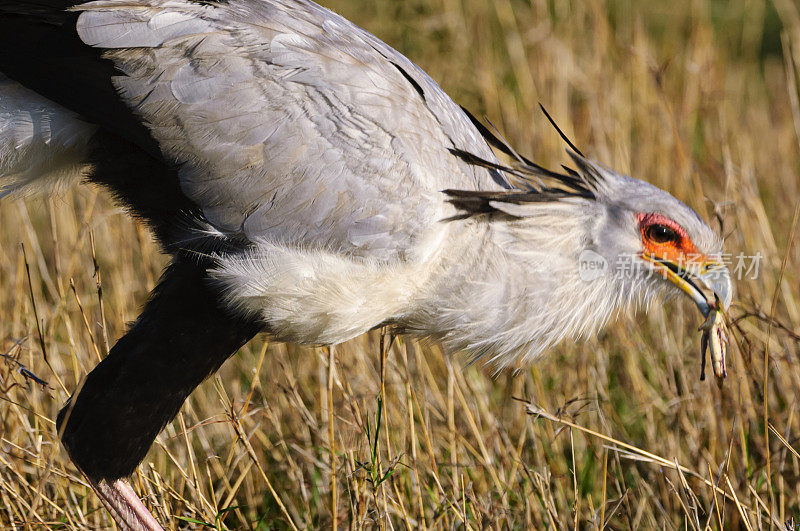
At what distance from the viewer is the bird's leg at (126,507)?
2600mm

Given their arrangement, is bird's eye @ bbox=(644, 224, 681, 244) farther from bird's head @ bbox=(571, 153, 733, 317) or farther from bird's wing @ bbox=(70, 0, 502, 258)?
bird's wing @ bbox=(70, 0, 502, 258)

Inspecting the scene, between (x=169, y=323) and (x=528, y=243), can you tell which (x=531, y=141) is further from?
(x=169, y=323)

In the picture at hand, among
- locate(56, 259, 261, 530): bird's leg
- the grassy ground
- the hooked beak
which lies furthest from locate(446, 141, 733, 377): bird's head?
locate(56, 259, 261, 530): bird's leg

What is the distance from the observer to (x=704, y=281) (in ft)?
8.43

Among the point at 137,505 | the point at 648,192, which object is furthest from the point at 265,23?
the point at 137,505

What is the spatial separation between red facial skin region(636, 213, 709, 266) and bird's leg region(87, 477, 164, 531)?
5.80 ft

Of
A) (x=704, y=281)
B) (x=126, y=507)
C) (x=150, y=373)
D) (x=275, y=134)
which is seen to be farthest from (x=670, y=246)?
(x=126, y=507)

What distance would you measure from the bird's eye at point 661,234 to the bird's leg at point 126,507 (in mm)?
1787

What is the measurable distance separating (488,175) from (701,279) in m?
0.74

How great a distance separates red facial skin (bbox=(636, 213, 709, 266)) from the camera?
2596mm

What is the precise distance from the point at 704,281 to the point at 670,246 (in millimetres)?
149

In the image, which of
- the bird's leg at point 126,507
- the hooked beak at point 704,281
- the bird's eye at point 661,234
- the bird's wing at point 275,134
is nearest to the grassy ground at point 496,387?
the bird's leg at point 126,507

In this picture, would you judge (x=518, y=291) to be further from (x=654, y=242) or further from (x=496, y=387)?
(x=496, y=387)

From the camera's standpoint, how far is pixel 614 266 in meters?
2.67
